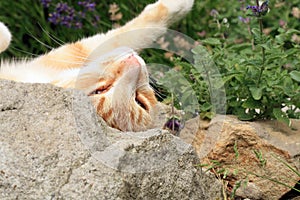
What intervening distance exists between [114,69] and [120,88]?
0.09m

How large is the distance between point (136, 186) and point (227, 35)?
2.42m

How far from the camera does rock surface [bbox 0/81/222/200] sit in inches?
72.7

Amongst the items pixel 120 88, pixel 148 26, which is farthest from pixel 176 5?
pixel 120 88

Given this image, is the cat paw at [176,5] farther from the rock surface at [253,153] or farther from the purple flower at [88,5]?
the purple flower at [88,5]

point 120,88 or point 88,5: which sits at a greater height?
point 120,88

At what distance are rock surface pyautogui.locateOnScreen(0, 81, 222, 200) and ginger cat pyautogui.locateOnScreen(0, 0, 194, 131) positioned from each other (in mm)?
287

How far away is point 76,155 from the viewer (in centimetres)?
192

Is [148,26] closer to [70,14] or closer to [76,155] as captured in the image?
[70,14]

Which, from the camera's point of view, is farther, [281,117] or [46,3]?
[46,3]

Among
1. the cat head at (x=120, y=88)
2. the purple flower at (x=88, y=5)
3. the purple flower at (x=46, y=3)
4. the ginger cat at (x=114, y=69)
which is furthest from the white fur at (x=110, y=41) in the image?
the purple flower at (x=46, y=3)

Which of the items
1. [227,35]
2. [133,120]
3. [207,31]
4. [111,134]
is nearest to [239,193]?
[133,120]

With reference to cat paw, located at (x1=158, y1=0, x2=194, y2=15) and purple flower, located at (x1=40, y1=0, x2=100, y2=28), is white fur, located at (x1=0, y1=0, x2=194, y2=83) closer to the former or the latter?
cat paw, located at (x1=158, y1=0, x2=194, y2=15)

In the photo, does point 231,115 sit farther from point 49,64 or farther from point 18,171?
point 18,171

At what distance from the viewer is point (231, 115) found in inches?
111
